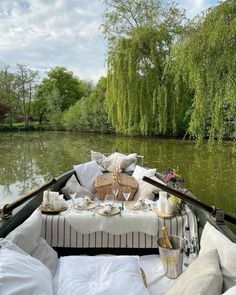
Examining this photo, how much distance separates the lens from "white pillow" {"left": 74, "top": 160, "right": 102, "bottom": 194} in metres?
4.69

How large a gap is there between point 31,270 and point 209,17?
4.02 m

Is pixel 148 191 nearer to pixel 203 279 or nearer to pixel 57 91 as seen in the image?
pixel 203 279

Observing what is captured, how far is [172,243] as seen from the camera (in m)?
2.37

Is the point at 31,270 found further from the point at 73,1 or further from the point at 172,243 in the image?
the point at 73,1

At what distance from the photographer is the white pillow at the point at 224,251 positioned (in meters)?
1.42

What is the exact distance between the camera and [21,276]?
53.4 inches

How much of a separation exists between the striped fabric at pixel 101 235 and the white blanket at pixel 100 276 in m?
0.56

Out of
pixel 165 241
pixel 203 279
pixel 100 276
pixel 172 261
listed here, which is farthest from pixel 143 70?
pixel 203 279

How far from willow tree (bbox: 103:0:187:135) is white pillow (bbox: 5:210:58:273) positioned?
10937 mm

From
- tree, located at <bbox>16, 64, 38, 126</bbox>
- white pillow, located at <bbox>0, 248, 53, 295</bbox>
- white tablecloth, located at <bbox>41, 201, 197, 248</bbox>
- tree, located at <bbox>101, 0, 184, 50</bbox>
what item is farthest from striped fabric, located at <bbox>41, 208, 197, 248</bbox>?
tree, located at <bbox>16, 64, 38, 126</bbox>

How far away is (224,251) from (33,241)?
1235 mm

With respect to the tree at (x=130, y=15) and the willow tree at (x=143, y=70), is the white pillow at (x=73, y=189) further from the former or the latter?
the tree at (x=130, y=15)

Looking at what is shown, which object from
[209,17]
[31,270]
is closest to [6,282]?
[31,270]

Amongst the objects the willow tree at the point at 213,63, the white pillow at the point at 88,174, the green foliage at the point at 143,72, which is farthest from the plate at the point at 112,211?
the green foliage at the point at 143,72
